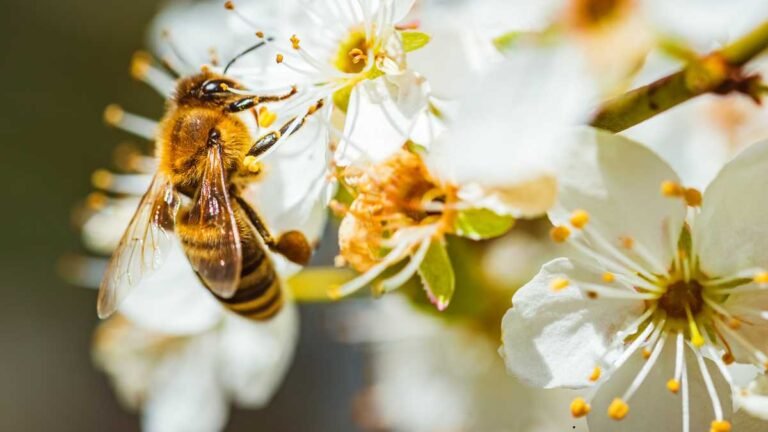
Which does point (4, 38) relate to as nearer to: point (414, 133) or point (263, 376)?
point (263, 376)

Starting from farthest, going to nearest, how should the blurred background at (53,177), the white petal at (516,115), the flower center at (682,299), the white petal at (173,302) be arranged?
the blurred background at (53,177)
the white petal at (173,302)
the flower center at (682,299)
the white petal at (516,115)

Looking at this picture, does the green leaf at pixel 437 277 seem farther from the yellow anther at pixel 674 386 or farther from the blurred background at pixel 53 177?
the blurred background at pixel 53 177

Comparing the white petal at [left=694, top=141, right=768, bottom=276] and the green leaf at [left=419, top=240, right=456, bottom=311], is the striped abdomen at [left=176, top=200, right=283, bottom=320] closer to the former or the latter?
the green leaf at [left=419, top=240, right=456, bottom=311]

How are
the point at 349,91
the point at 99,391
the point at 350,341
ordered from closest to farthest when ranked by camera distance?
the point at 349,91 < the point at 350,341 < the point at 99,391

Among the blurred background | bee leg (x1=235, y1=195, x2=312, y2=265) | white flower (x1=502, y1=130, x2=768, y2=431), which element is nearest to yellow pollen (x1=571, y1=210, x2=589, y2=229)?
white flower (x1=502, y1=130, x2=768, y2=431)

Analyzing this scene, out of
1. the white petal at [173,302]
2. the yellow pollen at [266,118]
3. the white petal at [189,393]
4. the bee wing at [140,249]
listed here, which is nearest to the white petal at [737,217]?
the yellow pollen at [266,118]

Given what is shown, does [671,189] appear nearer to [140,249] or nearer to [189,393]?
[140,249]

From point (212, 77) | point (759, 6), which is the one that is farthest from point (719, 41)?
point (212, 77)

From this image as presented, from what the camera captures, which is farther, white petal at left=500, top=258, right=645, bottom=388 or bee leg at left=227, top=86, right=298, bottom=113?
bee leg at left=227, top=86, right=298, bottom=113
